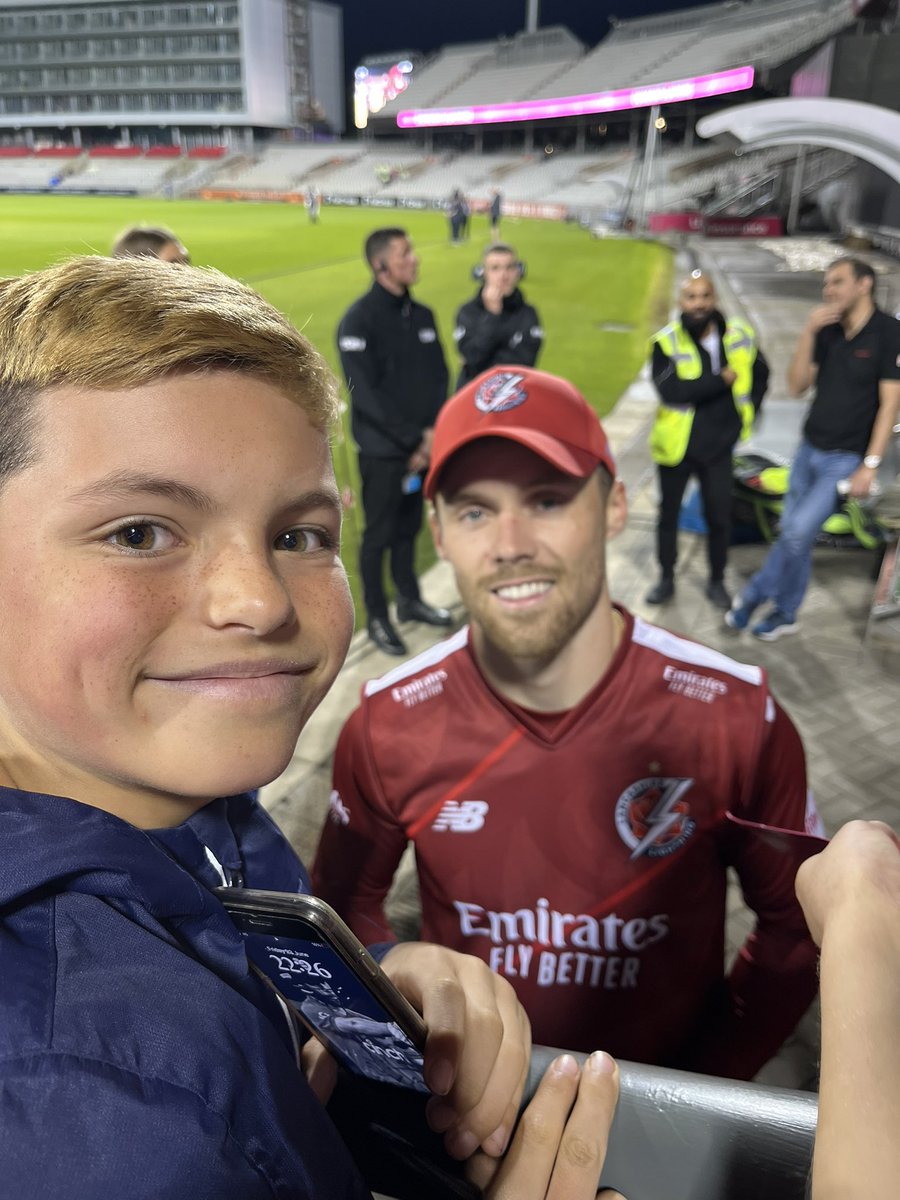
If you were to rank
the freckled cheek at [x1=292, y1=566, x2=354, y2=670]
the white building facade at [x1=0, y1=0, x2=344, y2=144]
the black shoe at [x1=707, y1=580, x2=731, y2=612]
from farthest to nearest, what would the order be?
the black shoe at [x1=707, y1=580, x2=731, y2=612], the white building facade at [x1=0, y1=0, x2=344, y2=144], the freckled cheek at [x1=292, y1=566, x2=354, y2=670]

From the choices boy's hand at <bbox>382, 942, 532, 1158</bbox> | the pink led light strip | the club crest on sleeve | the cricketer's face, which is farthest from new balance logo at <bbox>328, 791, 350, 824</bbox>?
the pink led light strip

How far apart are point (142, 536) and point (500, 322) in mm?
4905

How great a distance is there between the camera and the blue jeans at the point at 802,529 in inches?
171

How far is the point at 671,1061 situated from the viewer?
5.14 feet

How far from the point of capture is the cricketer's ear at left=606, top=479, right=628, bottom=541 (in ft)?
6.02

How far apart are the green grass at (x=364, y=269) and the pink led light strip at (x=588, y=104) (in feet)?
61.4

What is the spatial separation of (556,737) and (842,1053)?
3.21ft

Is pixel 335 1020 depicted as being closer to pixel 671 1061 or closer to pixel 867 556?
pixel 671 1061

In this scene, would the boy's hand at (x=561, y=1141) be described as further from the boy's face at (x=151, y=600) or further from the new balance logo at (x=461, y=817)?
the new balance logo at (x=461, y=817)

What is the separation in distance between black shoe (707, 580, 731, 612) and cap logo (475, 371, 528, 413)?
138 inches

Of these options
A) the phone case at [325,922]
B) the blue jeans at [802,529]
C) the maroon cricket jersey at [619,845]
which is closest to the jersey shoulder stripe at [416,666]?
the maroon cricket jersey at [619,845]

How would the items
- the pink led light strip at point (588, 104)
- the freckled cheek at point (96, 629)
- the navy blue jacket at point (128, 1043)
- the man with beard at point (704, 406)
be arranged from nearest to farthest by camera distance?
the navy blue jacket at point (128, 1043), the freckled cheek at point (96, 629), the man with beard at point (704, 406), the pink led light strip at point (588, 104)

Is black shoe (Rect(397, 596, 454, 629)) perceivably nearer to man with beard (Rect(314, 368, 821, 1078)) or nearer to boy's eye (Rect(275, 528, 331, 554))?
man with beard (Rect(314, 368, 821, 1078))

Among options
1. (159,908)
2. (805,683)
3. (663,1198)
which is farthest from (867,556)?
(159,908)
